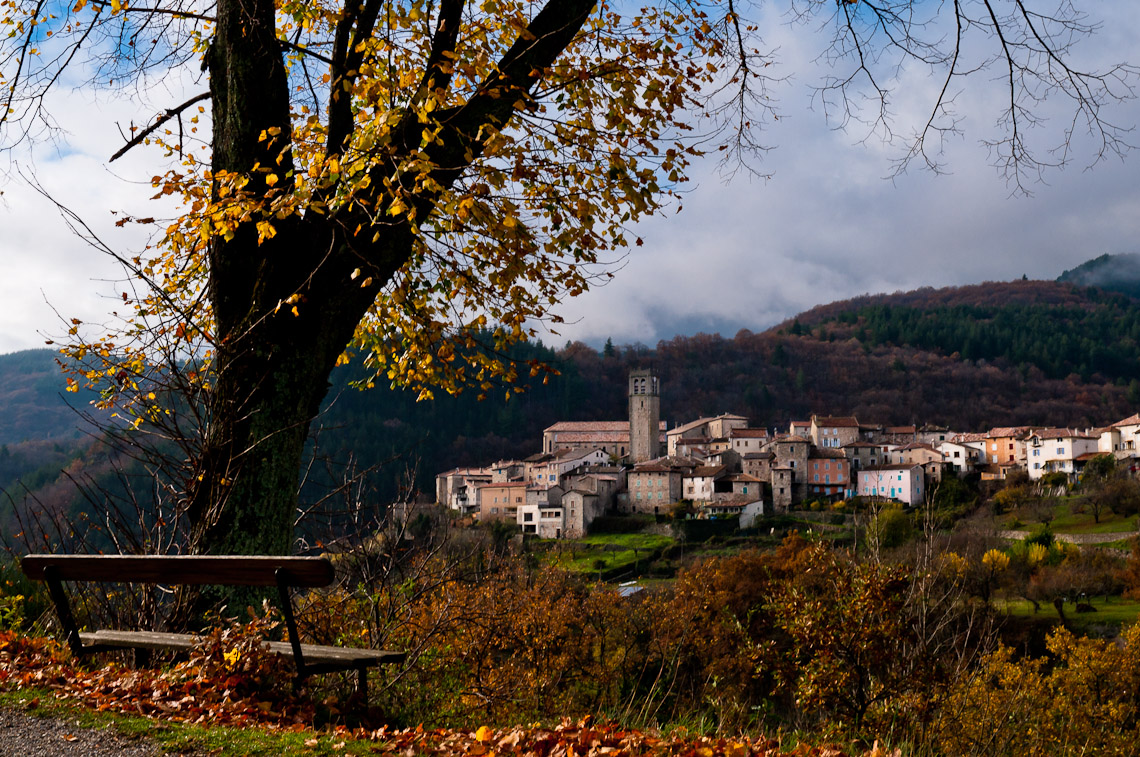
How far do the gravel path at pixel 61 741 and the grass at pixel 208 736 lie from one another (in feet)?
0.12

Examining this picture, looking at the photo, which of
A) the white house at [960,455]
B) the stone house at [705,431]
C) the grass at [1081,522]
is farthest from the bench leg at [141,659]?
the white house at [960,455]

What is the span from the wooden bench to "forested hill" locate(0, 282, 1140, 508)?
78765mm

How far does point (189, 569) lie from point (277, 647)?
56cm

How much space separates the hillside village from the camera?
6288cm

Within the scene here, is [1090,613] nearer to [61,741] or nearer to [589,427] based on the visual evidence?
[61,741]

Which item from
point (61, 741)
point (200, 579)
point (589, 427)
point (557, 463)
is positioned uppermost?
point (200, 579)

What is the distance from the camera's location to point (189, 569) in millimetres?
3592

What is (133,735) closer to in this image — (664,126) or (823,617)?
(664,126)

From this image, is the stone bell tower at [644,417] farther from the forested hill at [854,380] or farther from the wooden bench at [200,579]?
the wooden bench at [200,579]

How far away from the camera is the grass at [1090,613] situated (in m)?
31.5

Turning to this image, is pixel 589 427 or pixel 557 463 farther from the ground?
pixel 589 427

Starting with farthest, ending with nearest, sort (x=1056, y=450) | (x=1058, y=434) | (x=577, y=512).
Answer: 1. (x=1058, y=434)
2. (x=1056, y=450)
3. (x=577, y=512)

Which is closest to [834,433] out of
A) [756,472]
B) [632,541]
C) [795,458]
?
[795,458]

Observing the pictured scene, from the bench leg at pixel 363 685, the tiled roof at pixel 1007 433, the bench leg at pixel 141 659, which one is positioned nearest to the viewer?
the bench leg at pixel 363 685
